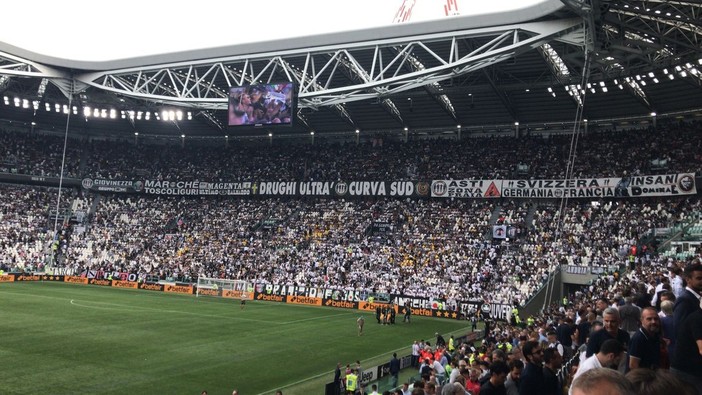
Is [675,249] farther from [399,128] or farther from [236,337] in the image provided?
[399,128]

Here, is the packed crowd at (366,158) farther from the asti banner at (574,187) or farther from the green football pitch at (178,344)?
the green football pitch at (178,344)

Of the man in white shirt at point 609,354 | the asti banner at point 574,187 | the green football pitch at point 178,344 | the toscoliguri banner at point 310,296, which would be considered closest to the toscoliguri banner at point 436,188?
the asti banner at point 574,187

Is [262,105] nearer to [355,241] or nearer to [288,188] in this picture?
[355,241]

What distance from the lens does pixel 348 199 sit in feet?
204

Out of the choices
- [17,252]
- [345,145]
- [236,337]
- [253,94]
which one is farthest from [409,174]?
[17,252]

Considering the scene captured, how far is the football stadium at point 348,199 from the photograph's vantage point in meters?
26.2

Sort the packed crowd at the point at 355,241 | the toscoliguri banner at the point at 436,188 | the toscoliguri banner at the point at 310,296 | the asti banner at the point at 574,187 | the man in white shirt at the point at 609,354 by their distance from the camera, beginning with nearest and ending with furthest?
1. the man in white shirt at the point at 609,354
2. the toscoliguri banner at the point at 310,296
3. the packed crowd at the point at 355,241
4. the asti banner at the point at 574,187
5. the toscoliguri banner at the point at 436,188

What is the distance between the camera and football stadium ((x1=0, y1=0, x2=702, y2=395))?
2620 centimetres

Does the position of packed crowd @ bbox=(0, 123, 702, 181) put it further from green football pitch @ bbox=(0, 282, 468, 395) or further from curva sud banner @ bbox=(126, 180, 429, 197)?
green football pitch @ bbox=(0, 282, 468, 395)

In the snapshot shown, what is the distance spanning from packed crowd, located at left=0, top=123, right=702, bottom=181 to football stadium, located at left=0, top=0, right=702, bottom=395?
0.93 feet

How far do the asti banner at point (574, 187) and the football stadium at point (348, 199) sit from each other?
0.16m

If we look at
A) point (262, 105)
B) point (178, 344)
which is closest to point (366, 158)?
point (262, 105)

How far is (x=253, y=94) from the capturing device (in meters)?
46.5

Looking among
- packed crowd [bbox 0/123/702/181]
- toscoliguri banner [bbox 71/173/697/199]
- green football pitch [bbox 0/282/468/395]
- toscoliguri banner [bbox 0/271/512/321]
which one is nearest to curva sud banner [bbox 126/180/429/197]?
toscoliguri banner [bbox 71/173/697/199]
